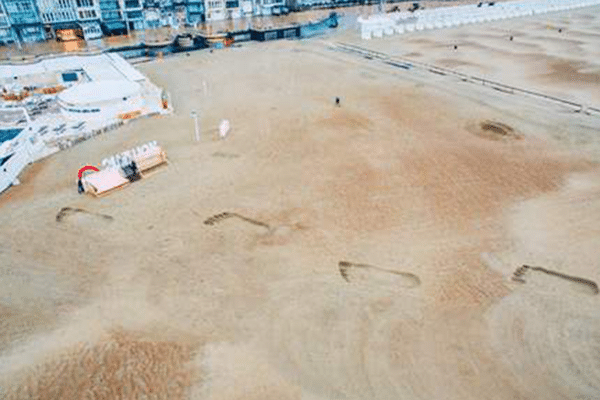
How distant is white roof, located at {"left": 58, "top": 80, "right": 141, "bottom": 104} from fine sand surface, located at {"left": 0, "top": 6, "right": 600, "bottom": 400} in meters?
3.82

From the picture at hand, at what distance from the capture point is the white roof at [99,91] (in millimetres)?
35219

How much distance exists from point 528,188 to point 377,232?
1154 centimetres

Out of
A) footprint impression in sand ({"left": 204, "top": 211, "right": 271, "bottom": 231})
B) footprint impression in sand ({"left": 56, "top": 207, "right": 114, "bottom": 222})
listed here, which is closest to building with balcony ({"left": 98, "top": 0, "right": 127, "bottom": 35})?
footprint impression in sand ({"left": 56, "top": 207, "right": 114, "bottom": 222})

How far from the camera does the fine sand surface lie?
46.1 feet

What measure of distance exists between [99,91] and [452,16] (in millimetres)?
73145

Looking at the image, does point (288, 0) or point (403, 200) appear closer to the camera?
point (403, 200)

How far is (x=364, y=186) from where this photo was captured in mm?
25625

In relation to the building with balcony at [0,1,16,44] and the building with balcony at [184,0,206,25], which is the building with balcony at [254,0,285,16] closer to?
the building with balcony at [184,0,206,25]

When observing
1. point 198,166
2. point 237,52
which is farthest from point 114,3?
point 198,166

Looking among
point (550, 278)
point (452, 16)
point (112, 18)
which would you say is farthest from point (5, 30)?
point (452, 16)

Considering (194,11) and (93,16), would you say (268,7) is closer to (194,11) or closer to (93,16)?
(194,11)

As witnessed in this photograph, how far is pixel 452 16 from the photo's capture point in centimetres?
8138

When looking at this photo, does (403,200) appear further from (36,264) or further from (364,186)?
(36,264)

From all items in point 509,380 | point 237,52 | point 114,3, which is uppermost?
point 114,3
